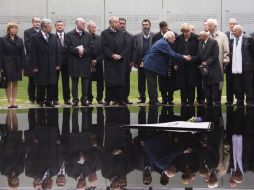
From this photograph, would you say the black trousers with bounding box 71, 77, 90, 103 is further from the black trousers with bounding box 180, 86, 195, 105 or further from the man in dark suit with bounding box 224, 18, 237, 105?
the man in dark suit with bounding box 224, 18, 237, 105

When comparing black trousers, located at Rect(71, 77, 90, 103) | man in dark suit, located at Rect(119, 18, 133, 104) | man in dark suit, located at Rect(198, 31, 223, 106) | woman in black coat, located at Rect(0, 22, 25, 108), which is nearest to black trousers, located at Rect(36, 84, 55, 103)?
black trousers, located at Rect(71, 77, 90, 103)

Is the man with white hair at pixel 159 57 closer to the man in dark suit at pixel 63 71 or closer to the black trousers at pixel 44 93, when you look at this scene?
the man in dark suit at pixel 63 71

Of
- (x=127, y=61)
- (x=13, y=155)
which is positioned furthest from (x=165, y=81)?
(x=13, y=155)

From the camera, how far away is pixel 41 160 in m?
7.91

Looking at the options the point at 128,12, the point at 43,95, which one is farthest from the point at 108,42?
the point at 128,12

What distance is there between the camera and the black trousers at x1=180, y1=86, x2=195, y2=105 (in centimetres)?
1451

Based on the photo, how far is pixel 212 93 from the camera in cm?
1427

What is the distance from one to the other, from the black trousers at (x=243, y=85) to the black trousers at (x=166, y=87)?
1.47 m

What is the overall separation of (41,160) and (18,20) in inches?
665

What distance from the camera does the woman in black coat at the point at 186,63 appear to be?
14.2 meters

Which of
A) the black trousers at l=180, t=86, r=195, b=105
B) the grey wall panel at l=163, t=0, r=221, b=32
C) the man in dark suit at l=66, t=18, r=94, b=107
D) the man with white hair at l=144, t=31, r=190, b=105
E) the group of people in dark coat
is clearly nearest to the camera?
the man with white hair at l=144, t=31, r=190, b=105

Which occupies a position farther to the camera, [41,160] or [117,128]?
[117,128]

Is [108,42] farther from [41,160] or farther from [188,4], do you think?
[188,4]

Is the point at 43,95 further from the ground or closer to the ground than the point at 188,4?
closer to the ground
